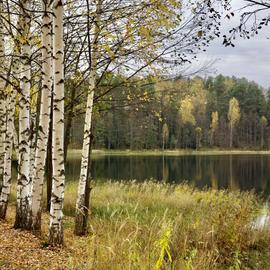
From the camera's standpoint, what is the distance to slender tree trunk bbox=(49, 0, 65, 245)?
5254 mm

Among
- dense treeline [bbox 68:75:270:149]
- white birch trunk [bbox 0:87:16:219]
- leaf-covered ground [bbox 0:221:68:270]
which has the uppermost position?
dense treeline [bbox 68:75:270:149]

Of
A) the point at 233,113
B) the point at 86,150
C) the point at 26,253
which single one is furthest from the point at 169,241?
the point at 233,113

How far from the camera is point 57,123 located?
5.40 metres

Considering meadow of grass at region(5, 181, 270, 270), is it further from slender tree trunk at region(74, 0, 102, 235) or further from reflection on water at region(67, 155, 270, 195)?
reflection on water at region(67, 155, 270, 195)

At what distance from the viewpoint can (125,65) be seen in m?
7.97

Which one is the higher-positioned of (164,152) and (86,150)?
(86,150)

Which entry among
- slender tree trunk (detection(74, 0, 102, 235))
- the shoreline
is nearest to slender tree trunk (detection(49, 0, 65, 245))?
slender tree trunk (detection(74, 0, 102, 235))

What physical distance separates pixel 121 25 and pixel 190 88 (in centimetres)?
228

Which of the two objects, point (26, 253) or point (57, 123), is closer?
point (26, 253)

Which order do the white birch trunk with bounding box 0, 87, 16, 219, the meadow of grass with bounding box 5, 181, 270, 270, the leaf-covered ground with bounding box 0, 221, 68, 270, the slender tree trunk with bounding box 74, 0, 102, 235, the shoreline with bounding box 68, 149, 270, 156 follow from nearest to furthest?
1. the meadow of grass with bounding box 5, 181, 270, 270
2. the leaf-covered ground with bounding box 0, 221, 68, 270
3. the slender tree trunk with bounding box 74, 0, 102, 235
4. the white birch trunk with bounding box 0, 87, 16, 219
5. the shoreline with bounding box 68, 149, 270, 156

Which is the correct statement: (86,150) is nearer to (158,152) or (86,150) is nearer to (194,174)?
(194,174)

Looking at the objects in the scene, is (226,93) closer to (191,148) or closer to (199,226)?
(191,148)

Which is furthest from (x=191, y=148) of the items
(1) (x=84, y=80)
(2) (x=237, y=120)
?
(1) (x=84, y=80)

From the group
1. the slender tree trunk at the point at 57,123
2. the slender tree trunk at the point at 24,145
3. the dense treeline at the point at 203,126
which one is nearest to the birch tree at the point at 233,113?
the dense treeline at the point at 203,126
